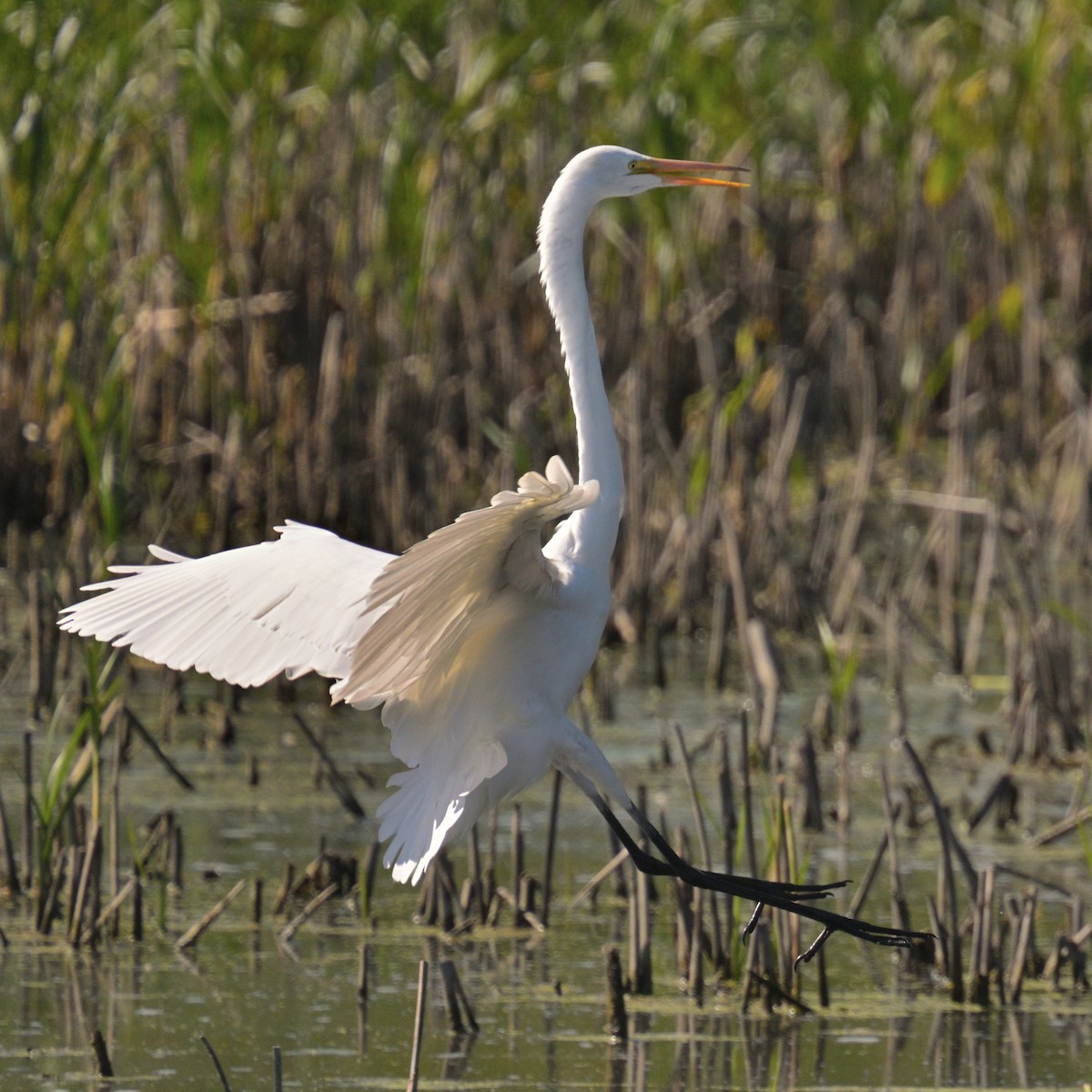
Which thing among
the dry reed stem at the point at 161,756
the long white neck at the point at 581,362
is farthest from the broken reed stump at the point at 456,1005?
the dry reed stem at the point at 161,756

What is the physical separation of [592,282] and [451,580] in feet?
17.6

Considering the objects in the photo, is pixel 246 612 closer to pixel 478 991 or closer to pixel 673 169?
pixel 478 991

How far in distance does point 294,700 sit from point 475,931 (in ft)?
7.29

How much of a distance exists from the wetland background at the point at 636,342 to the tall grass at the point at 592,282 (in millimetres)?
21

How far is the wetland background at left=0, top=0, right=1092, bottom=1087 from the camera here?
616 centimetres

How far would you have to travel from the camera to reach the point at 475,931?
14.9ft

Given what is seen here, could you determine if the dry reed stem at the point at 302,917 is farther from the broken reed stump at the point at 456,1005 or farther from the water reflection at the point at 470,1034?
the broken reed stump at the point at 456,1005

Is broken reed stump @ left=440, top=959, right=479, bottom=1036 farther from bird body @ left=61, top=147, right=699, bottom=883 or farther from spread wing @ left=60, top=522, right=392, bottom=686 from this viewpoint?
spread wing @ left=60, top=522, right=392, bottom=686

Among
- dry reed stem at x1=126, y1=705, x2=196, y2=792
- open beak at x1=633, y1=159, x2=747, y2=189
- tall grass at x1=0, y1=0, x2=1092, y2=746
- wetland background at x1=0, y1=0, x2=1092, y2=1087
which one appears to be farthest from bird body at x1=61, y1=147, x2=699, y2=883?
tall grass at x1=0, y1=0, x2=1092, y2=746

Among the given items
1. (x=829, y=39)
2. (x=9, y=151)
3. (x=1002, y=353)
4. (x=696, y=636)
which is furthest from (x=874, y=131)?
(x=9, y=151)

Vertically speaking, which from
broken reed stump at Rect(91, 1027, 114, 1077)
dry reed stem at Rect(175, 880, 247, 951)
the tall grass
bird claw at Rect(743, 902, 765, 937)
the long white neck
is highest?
the tall grass

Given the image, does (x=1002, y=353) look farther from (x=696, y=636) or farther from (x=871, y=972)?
(x=871, y=972)

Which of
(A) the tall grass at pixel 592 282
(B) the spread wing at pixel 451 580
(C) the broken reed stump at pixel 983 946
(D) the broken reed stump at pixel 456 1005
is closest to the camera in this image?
(B) the spread wing at pixel 451 580

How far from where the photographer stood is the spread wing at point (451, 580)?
9.54 ft
